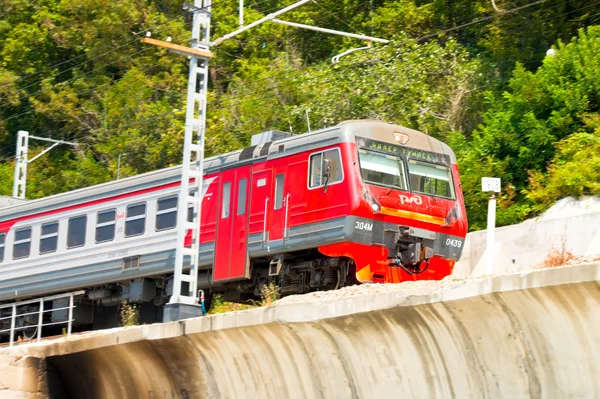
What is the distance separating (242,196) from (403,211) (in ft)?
10.7

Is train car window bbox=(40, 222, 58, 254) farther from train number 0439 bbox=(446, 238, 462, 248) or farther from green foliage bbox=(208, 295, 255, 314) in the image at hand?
train number 0439 bbox=(446, 238, 462, 248)

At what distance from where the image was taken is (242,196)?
21484 millimetres

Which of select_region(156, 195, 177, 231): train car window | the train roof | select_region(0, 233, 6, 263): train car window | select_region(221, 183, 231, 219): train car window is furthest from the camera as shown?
select_region(0, 233, 6, 263): train car window

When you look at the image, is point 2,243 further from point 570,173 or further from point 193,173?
point 570,173

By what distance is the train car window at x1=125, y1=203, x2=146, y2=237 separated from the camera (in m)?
23.7

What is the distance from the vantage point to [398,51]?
35.0 m

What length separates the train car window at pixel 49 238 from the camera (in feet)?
85.1

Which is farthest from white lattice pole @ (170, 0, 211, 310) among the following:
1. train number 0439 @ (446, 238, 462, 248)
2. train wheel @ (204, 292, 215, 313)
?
train number 0439 @ (446, 238, 462, 248)

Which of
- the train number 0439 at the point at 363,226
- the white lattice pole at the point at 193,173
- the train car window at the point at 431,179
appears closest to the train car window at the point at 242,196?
the white lattice pole at the point at 193,173

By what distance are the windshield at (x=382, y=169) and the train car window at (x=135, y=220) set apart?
5.90 meters

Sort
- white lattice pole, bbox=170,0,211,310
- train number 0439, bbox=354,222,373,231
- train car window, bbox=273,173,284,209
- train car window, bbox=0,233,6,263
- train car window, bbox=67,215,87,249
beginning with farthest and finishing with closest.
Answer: train car window, bbox=0,233,6,263, train car window, bbox=67,215,87,249, train car window, bbox=273,173,284,209, train number 0439, bbox=354,222,373,231, white lattice pole, bbox=170,0,211,310

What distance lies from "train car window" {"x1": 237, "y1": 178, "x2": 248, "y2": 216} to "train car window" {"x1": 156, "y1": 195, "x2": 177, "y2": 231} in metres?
1.91

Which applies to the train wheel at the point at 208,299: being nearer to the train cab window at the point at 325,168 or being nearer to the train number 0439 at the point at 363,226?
the train cab window at the point at 325,168

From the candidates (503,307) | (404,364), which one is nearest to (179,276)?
(404,364)
